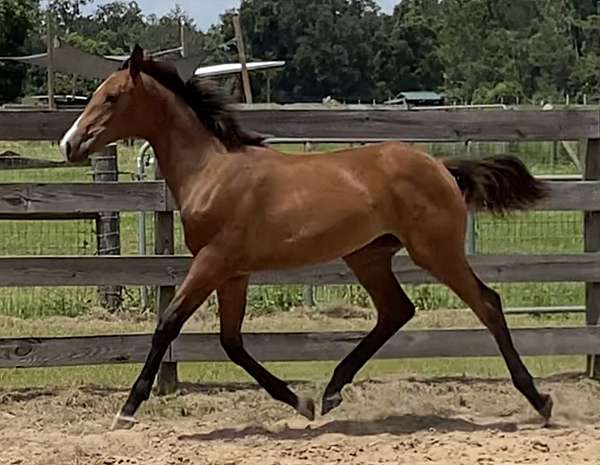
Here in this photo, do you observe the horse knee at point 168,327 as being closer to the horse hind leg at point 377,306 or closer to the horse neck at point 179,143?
the horse neck at point 179,143

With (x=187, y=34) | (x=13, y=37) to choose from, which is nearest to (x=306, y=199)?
(x=187, y=34)

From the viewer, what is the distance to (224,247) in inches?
229

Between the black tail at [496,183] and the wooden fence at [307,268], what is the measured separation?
34 cm

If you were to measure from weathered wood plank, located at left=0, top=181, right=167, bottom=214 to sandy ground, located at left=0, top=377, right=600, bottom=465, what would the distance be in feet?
3.90

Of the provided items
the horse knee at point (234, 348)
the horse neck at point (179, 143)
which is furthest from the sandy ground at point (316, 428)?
the horse neck at point (179, 143)

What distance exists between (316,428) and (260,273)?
119 cm

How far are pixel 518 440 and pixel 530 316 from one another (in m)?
3.88

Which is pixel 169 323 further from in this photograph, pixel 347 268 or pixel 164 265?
pixel 347 268

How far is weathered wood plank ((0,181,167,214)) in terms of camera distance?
675cm

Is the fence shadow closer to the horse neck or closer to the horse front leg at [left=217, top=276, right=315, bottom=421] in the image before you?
the horse front leg at [left=217, top=276, right=315, bottom=421]

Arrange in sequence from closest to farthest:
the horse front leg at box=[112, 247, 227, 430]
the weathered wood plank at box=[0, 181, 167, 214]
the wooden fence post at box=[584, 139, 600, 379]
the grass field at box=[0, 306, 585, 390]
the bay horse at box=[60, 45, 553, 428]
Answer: the horse front leg at box=[112, 247, 227, 430], the bay horse at box=[60, 45, 553, 428], the weathered wood plank at box=[0, 181, 167, 214], the wooden fence post at box=[584, 139, 600, 379], the grass field at box=[0, 306, 585, 390]

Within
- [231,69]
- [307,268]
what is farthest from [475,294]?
[231,69]

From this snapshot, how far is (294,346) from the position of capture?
7012 millimetres

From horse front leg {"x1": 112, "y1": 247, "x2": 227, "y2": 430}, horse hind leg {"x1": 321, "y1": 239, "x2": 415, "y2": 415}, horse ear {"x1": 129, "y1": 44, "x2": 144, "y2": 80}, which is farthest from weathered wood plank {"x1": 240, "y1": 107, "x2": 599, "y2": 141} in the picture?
horse front leg {"x1": 112, "y1": 247, "x2": 227, "y2": 430}
